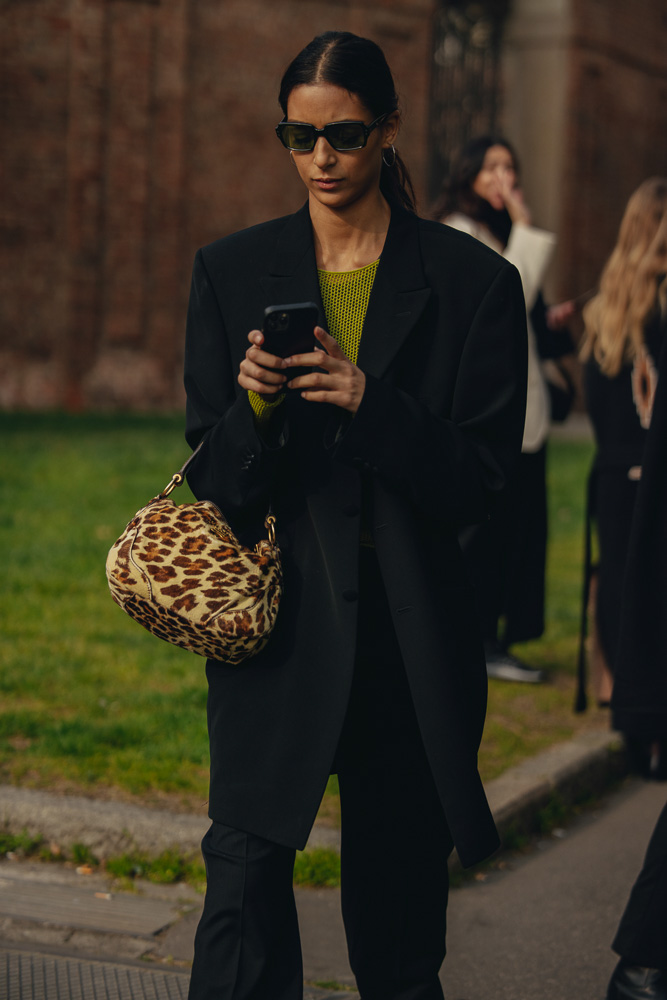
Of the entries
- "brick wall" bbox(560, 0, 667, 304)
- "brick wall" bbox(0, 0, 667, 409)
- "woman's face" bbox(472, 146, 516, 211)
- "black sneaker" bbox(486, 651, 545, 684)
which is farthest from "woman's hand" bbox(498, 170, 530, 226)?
"brick wall" bbox(560, 0, 667, 304)

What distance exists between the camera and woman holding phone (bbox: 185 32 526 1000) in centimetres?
256

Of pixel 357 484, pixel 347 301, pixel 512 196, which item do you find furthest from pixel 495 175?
pixel 357 484

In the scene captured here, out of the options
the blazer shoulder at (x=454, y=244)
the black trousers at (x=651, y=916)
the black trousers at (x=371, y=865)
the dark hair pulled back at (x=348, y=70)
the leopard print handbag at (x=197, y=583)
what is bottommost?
the black trousers at (x=651, y=916)

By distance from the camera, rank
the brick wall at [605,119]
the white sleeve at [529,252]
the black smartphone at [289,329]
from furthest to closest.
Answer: the brick wall at [605,119], the white sleeve at [529,252], the black smartphone at [289,329]

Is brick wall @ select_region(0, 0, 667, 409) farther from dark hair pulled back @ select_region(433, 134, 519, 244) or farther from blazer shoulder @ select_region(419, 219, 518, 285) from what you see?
blazer shoulder @ select_region(419, 219, 518, 285)

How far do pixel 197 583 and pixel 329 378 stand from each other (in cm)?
46

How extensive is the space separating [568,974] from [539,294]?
337cm

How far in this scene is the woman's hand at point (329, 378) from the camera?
236 cm

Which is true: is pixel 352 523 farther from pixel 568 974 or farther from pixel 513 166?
pixel 513 166

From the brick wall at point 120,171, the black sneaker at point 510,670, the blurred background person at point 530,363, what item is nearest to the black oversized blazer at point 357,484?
the blurred background person at point 530,363

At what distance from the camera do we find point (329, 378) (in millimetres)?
2398

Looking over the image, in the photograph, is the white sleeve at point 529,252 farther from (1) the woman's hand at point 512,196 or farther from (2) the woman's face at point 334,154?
(2) the woman's face at point 334,154

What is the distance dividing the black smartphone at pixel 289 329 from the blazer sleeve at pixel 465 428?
6.4 inches

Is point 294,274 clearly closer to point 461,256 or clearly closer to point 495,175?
point 461,256
